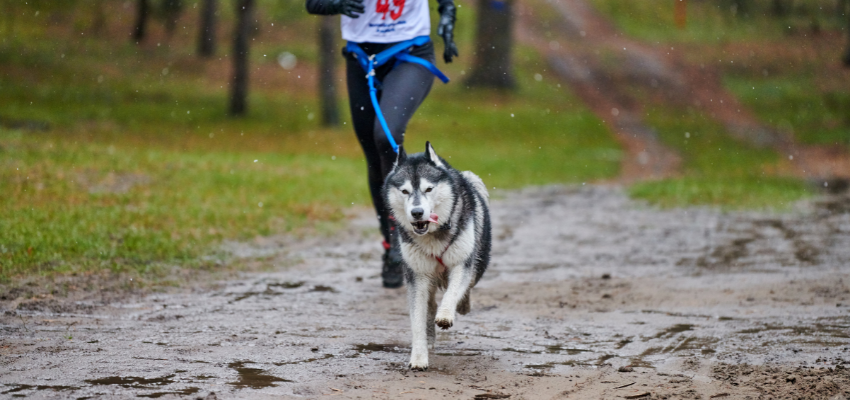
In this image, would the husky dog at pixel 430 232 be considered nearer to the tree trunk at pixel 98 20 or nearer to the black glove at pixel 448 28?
the black glove at pixel 448 28

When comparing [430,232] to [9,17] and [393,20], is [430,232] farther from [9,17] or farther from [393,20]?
[9,17]

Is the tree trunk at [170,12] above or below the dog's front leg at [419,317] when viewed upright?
above

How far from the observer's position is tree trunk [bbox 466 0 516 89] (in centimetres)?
2647

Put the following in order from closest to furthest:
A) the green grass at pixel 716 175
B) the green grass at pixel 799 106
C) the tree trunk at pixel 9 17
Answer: the green grass at pixel 716 175 → the green grass at pixel 799 106 → the tree trunk at pixel 9 17

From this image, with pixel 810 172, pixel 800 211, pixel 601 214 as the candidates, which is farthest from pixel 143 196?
pixel 810 172

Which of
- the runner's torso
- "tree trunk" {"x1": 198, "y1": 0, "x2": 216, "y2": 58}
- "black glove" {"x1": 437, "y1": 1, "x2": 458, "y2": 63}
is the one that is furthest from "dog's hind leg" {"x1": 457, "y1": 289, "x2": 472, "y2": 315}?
"tree trunk" {"x1": 198, "y1": 0, "x2": 216, "y2": 58}

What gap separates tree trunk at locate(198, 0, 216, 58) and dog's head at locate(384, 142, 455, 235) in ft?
80.2

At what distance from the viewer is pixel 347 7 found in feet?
18.4

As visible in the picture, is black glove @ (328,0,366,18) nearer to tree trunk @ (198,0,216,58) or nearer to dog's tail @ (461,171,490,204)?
dog's tail @ (461,171,490,204)

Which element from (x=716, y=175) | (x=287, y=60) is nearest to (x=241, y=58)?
(x=287, y=60)

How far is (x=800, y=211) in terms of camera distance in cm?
1084

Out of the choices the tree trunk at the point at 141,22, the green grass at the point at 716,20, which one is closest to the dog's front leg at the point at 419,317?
the tree trunk at the point at 141,22

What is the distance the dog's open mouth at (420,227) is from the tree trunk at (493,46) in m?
22.6

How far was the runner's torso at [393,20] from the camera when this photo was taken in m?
5.77
